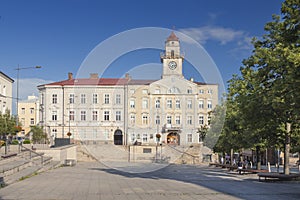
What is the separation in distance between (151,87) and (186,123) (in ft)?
64.6

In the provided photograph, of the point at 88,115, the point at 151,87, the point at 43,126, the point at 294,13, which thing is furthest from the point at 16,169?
the point at 43,126

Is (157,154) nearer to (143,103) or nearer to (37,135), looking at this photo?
(37,135)

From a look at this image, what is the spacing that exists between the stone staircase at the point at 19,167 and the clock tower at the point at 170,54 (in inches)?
408

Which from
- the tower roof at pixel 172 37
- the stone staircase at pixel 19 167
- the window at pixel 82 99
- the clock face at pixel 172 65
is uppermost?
the tower roof at pixel 172 37

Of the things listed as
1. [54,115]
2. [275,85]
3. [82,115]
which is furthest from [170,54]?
[54,115]

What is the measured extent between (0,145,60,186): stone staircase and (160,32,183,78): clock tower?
10353mm

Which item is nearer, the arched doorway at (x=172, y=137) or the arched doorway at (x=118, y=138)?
the arched doorway at (x=118, y=138)

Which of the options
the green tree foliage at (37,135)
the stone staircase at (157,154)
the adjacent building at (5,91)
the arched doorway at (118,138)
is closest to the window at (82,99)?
the stone staircase at (157,154)

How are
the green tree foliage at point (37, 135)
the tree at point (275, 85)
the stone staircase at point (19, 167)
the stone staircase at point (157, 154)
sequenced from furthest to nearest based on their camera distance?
the green tree foliage at point (37, 135)
the stone staircase at point (157, 154)
the stone staircase at point (19, 167)
the tree at point (275, 85)

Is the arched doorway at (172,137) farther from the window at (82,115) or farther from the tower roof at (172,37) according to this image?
the tower roof at (172,37)

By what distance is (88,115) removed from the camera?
120 feet

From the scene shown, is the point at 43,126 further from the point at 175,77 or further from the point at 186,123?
the point at 175,77

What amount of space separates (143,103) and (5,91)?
44.3 m

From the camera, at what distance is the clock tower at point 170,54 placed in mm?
24902
